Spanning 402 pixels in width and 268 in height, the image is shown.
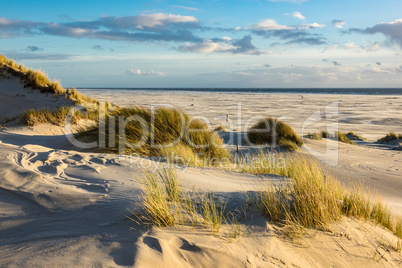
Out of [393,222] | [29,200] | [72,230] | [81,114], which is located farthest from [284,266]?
[81,114]

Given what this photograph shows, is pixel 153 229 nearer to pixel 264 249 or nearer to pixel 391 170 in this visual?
pixel 264 249

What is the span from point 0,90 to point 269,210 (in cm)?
1410

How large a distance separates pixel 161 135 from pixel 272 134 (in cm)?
456

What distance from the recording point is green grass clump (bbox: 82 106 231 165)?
6398 mm

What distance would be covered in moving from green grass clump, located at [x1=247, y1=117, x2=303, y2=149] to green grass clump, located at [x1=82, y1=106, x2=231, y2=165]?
2629mm

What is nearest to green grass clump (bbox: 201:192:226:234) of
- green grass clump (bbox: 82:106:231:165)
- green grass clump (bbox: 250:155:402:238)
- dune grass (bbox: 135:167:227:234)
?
dune grass (bbox: 135:167:227:234)

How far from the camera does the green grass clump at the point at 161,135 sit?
21.0 feet

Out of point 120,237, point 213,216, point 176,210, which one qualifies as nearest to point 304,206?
point 213,216

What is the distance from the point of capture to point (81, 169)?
419 centimetres

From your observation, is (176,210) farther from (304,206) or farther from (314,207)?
(314,207)

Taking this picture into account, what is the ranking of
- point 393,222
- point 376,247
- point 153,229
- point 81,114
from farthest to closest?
point 81,114 < point 393,222 < point 376,247 < point 153,229

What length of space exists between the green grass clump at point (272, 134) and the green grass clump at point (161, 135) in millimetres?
2629

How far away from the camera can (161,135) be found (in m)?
6.90

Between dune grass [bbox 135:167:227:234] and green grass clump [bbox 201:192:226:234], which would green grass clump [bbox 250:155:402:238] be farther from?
dune grass [bbox 135:167:227:234]
